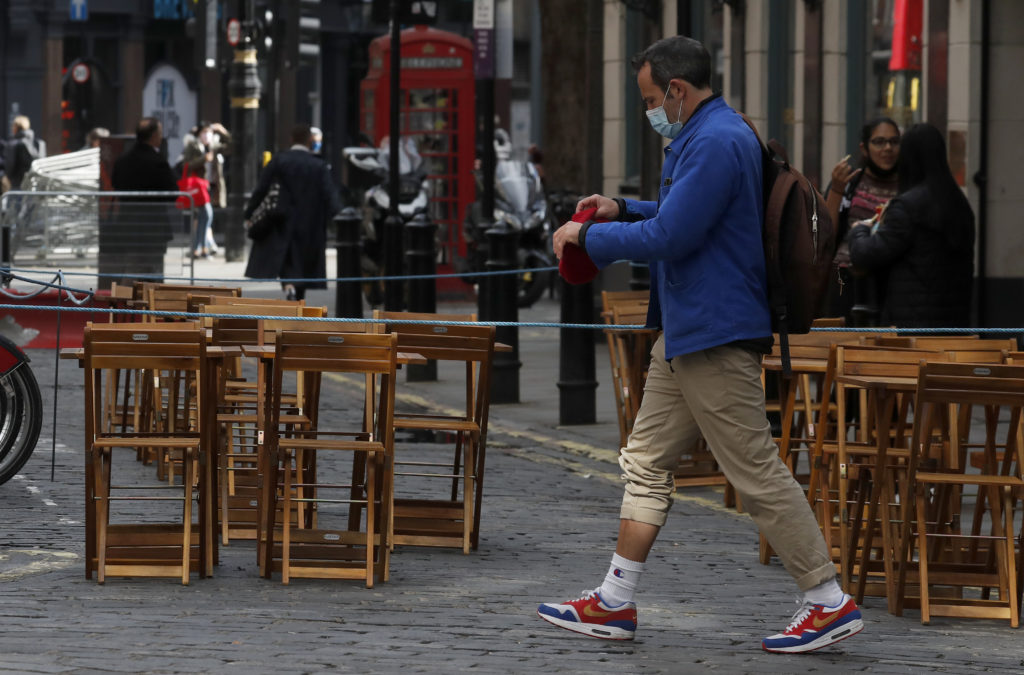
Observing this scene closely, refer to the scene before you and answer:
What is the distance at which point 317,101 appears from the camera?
2030 inches

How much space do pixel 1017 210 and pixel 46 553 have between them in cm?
872

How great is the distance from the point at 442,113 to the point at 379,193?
176cm

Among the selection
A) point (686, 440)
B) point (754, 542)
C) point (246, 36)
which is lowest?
point (754, 542)

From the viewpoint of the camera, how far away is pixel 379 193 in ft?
74.3

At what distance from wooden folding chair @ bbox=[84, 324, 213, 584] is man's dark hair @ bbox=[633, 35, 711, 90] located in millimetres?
2017

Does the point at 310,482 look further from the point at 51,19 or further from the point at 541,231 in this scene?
the point at 51,19

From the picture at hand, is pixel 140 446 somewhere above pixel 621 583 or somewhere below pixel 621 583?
above

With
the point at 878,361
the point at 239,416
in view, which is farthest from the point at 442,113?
the point at 878,361

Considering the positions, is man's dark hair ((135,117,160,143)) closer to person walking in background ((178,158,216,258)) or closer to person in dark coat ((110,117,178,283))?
person in dark coat ((110,117,178,283))

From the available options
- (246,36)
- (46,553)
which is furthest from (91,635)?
(246,36)

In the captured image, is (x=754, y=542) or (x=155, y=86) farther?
(x=155, y=86)

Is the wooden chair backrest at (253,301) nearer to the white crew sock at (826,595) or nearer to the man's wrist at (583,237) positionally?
the man's wrist at (583,237)

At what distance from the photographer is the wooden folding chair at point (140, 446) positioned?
25.2ft

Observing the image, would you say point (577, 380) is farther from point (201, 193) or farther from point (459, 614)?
point (201, 193)
